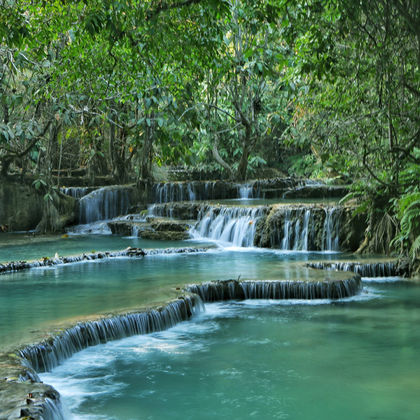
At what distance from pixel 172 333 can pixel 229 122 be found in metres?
21.5

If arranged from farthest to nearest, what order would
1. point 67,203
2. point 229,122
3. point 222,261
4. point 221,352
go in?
point 229,122
point 67,203
point 222,261
point 221,352

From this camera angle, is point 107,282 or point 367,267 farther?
point 367,267

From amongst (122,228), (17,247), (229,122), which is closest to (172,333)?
(17,247)

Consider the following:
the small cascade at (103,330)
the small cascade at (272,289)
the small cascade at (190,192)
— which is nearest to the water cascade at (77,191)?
the small cascade at (190,192)

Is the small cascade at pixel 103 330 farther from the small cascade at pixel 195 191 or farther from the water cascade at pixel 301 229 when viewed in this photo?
the small cascade at pixel 195 191

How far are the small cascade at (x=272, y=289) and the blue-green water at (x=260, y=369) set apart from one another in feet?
2.13

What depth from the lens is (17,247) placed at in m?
18.8

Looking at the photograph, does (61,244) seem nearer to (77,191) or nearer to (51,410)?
(77,191)

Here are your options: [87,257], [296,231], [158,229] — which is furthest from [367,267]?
[158,229]

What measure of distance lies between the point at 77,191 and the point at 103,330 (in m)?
18.0

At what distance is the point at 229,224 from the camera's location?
19.4 meters

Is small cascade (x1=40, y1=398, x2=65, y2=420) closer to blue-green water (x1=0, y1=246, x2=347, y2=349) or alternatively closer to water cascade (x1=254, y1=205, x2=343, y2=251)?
blue-green water (x1=0, y1=246, x2=347, y2=349)

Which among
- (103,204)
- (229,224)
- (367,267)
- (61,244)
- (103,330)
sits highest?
(103,204)

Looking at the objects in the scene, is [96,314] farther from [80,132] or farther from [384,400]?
[80,132]
